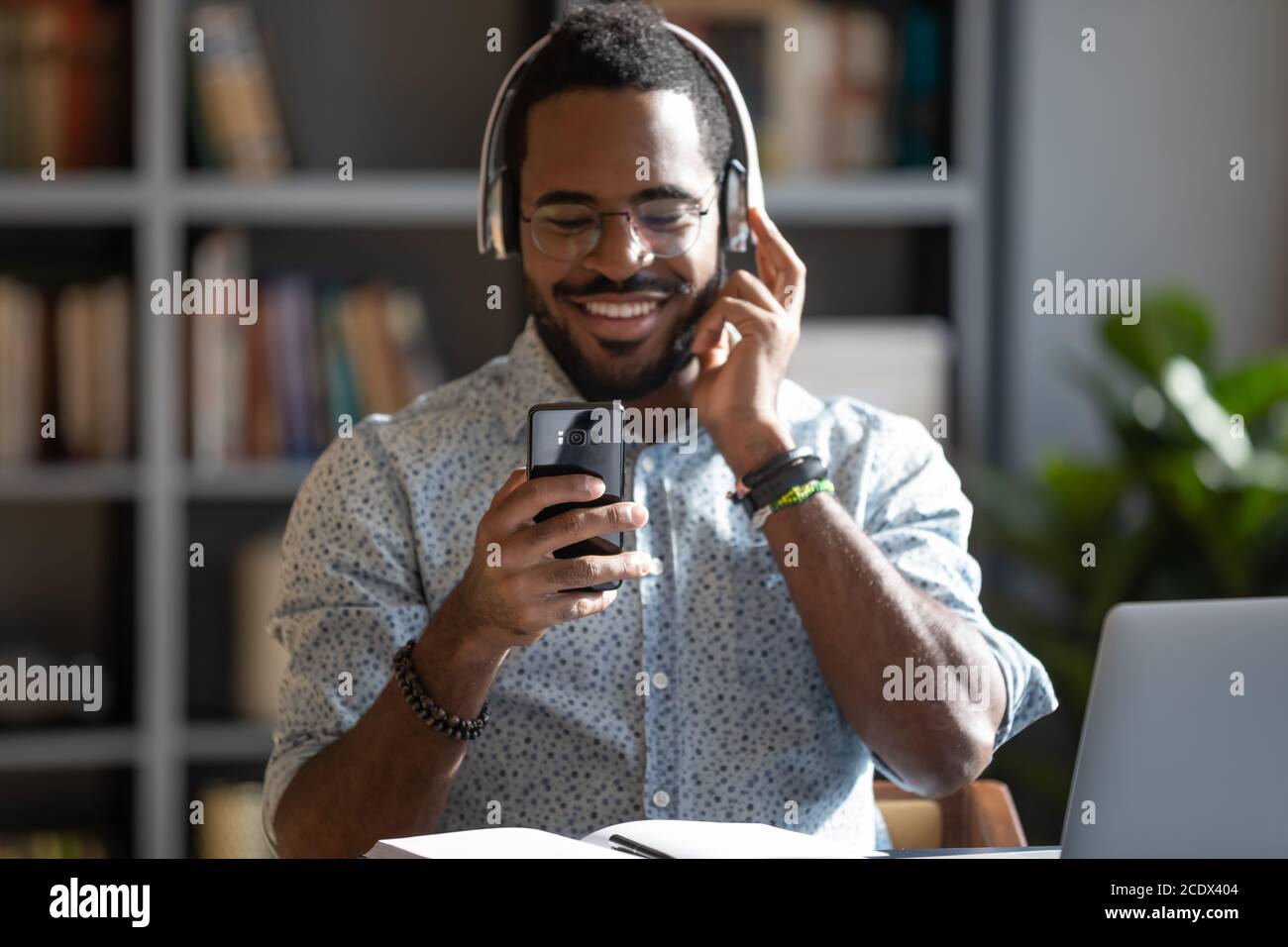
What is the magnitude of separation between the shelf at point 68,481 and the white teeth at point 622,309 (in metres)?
1.07

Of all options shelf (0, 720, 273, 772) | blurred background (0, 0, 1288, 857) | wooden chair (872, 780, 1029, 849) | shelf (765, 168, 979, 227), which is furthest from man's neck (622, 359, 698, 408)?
shelf (0, 720, 273, 772)

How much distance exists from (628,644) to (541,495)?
24 cm

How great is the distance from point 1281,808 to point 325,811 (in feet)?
1.92

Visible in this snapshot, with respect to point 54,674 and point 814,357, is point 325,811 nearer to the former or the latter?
point 814,357

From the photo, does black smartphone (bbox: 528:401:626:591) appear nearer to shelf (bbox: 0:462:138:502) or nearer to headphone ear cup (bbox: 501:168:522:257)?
headphone ear cup (bbox: 501:168:522:257)

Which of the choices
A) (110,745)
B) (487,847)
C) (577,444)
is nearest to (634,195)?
(577,444)

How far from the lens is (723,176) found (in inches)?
42.8

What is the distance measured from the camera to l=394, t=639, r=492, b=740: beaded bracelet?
0.97 meters

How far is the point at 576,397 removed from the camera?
3.59 ft

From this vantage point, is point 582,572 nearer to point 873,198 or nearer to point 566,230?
point 566,230

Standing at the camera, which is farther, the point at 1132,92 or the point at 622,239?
the point at 1132,92

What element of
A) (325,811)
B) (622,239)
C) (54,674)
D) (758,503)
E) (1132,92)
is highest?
(1132,92)

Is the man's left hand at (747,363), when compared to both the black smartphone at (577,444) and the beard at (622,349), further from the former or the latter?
the black smartphone at (577,444)
